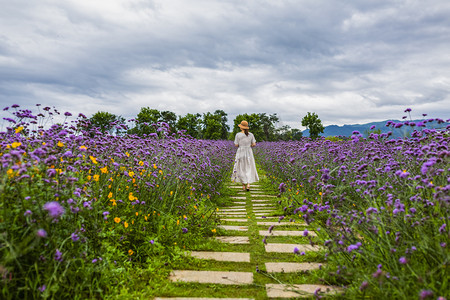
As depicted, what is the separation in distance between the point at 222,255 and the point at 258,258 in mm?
388

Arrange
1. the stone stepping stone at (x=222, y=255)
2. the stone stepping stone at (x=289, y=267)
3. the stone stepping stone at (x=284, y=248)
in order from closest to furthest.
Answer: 1. the stone stepping stone at (x=289, y=267)
2. the stone stepping stone at (x=222, y=255)
3. the stone stepping stone at (x=284, y=248)

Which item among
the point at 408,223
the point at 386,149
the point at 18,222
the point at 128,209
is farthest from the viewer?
the point at 386,149

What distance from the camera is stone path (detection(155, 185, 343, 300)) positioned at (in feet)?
8.02

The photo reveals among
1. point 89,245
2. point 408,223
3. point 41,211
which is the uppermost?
point 41,211

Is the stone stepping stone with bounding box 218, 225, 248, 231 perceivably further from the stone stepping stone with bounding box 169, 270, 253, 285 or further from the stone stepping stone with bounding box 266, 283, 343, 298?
the stone stepping stone with bounding box 266, 283, 343, 298

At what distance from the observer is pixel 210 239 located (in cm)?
384

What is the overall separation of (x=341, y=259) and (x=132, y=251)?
187 cm

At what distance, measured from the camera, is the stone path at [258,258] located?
245 centimetres

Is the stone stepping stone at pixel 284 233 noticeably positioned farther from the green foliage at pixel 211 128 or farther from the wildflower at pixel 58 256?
the green foliage at pixel 211 128

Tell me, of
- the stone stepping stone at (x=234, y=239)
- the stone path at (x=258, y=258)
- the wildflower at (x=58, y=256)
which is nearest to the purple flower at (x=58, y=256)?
the wildflower at (x=58, y=256)

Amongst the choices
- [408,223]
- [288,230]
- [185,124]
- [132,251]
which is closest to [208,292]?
[132,251]

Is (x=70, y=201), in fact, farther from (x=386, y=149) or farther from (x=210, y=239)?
(x=386, y=149)

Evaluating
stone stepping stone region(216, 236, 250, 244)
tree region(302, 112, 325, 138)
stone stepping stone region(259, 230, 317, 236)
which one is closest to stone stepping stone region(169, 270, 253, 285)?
stone stepping stone region(216, 236, 250, 244)

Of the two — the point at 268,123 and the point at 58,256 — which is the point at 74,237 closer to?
the point at 58,256
